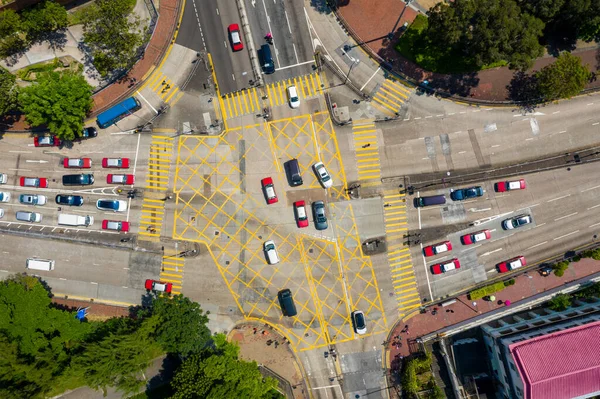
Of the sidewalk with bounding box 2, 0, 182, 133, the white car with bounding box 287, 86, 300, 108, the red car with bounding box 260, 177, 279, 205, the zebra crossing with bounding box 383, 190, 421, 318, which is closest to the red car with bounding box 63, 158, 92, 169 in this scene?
the sidewalk with bounding box 2, 0, 182, 133

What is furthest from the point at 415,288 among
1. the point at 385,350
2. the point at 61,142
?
the point at 61,142

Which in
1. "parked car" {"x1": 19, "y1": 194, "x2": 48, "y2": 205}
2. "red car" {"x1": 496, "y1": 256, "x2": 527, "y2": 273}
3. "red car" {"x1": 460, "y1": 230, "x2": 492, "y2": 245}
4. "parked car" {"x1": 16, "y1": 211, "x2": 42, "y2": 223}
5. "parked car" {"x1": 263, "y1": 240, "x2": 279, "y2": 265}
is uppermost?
"parked car" {"x1": 19, "y1": 194, "x2": 48, "y2": 205}

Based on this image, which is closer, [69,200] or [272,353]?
[69,200]

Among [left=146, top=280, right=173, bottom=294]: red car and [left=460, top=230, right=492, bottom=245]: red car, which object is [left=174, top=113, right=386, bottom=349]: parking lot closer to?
[left=146, top=280, right=173, bottom=294]: red car

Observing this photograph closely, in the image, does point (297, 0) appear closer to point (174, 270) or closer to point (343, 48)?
point (343, 48)

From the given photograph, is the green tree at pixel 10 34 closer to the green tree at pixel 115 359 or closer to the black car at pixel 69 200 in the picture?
the black car at pixel 69 200

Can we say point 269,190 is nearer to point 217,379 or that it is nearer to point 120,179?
point 120,179

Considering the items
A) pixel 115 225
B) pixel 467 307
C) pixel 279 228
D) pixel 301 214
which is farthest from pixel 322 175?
pixel 115 225
